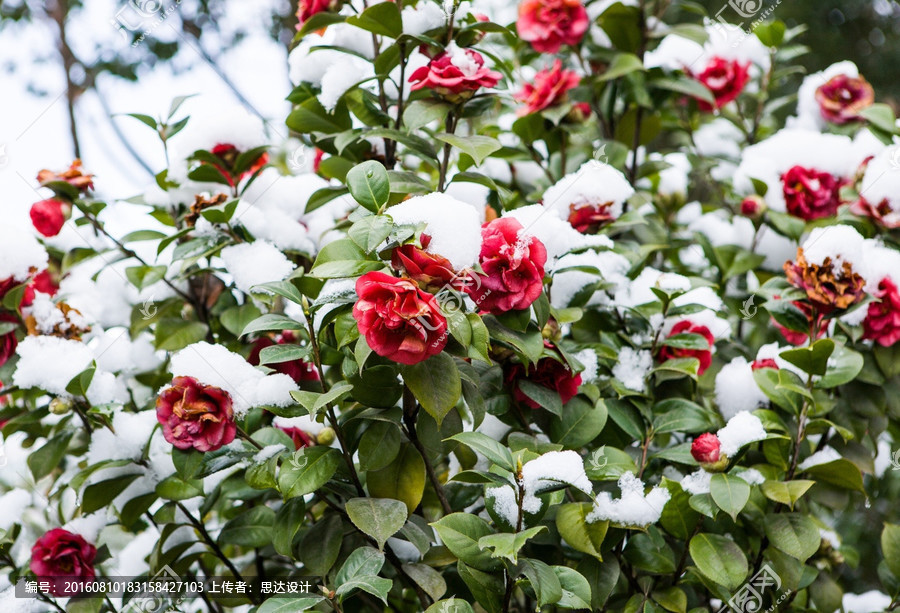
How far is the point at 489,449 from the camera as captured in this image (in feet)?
2.66

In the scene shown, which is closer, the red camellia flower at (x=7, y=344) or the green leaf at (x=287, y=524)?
the green leaf at (x=287, y=524)

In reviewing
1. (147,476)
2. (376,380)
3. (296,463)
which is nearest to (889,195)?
(376,380)

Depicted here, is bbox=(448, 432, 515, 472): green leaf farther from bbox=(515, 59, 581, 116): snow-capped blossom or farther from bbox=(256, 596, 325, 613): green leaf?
bbox=(515, 59, 581, 116): snow-capped blossom

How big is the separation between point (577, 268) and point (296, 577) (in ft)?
1.94

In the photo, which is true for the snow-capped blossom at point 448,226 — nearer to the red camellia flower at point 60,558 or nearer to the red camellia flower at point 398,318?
the red camellia flower at point 398,318

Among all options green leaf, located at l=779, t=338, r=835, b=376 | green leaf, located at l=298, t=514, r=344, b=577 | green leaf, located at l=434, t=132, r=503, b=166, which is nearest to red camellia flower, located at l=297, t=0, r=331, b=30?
green leaf, located at l=434, t=132, r=503, b=166

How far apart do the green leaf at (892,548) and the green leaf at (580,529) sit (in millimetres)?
529

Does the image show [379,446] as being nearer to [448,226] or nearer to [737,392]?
[448,226]

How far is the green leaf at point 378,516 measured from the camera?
2.82 ft

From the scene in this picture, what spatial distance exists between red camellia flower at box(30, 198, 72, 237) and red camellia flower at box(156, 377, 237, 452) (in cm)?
51

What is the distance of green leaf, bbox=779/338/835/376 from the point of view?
1.06 meters

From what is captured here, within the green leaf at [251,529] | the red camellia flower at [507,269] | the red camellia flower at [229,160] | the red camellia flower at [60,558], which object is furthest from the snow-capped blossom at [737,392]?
the red camellia flower at [60,558]

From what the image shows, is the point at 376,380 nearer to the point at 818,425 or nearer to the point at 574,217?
the point at 574,217

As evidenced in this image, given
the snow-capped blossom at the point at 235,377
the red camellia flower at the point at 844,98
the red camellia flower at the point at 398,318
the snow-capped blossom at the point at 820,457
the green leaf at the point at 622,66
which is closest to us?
the red camellia flower at the point at 398,318
